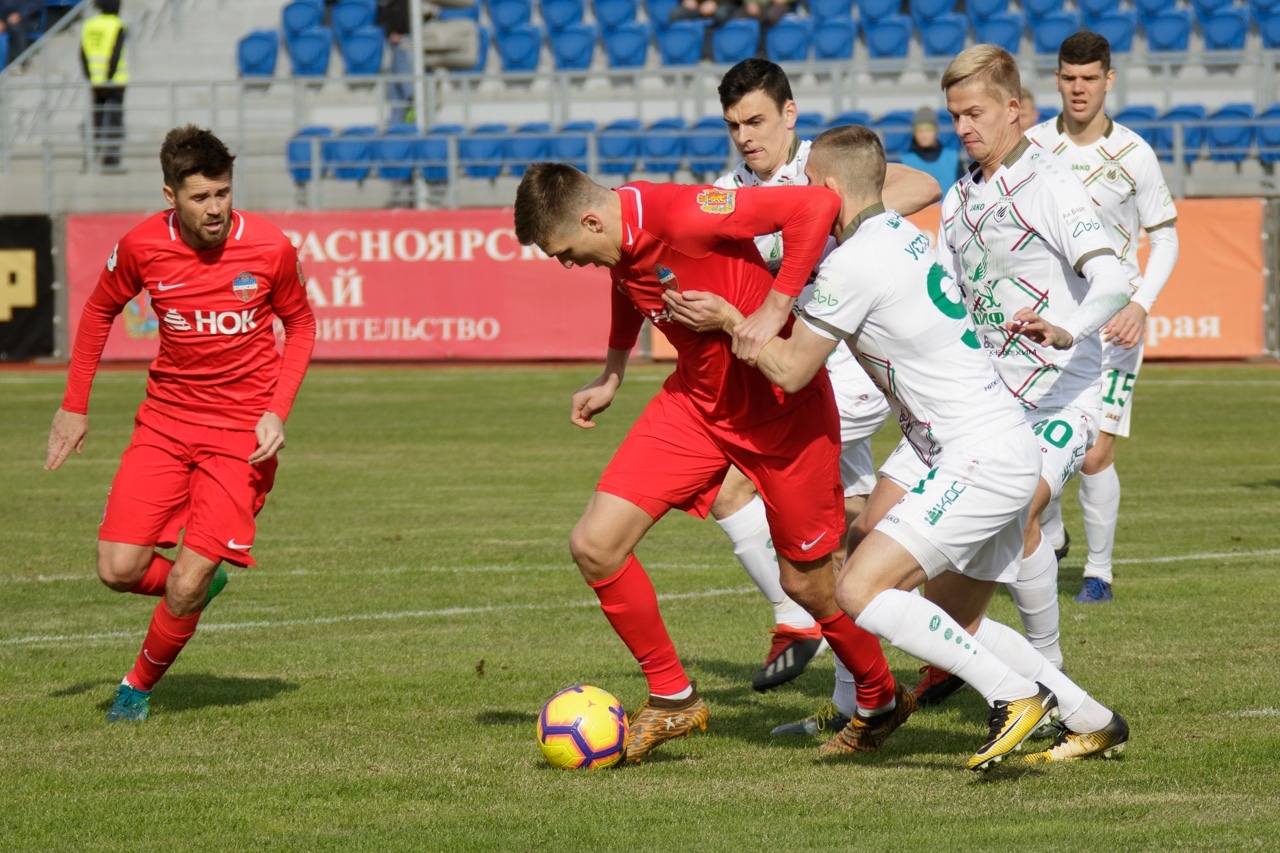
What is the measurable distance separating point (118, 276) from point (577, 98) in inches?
827

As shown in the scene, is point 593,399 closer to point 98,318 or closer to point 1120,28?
point 98,318

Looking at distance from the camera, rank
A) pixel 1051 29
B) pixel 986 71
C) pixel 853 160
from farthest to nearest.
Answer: pixel 1051 29 → pixel 986 71 → pixel 853 160

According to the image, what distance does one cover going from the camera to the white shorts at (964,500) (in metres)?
4.84

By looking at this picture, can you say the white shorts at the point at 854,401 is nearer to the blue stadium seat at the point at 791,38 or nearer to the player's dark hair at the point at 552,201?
the player's dark hair at the point at 552,201

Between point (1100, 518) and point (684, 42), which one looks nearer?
point (1100, 518)

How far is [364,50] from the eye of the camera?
27844 millimetres

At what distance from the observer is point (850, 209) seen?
5129mm

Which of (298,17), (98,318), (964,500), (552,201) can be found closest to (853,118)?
(298,17)

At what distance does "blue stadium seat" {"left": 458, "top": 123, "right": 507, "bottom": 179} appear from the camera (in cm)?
2369

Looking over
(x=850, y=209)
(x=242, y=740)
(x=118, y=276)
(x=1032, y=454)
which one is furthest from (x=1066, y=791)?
(x=118, y=276)

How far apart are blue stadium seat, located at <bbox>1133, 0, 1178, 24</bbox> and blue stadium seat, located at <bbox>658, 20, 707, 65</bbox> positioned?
6.99 meters

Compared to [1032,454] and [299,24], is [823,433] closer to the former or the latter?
[1032,454]

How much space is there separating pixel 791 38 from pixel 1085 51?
1978 centimetres

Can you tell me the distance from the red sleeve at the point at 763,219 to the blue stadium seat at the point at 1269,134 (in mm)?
18610
